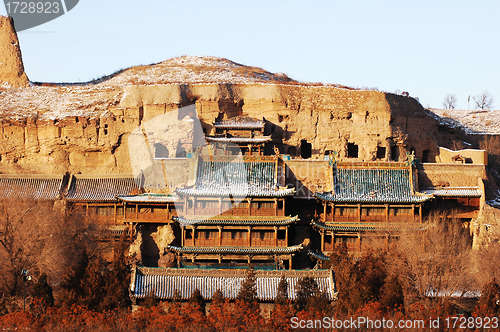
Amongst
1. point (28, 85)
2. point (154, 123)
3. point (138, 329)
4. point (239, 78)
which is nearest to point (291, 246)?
point (138, 329)

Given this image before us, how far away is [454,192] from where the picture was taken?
40.6m

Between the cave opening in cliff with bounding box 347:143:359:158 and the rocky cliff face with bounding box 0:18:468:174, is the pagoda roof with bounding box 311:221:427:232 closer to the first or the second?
the rocky cliff face with bounding box 0:18:468:174

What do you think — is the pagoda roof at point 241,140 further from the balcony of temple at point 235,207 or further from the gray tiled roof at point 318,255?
the gray tiled roof at point 318,255

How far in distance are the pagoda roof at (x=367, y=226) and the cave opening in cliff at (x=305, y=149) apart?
15.9m

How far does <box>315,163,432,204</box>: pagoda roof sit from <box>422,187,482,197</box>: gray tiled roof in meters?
1.68

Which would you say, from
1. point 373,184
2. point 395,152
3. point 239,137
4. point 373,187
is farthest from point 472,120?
point 373,187

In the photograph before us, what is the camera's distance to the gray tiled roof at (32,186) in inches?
1694

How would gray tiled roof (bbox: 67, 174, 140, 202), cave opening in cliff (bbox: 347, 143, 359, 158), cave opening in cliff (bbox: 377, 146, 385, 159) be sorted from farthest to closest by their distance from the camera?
cave opening in cliff (bbox: 347, 143, 359, 158), cave opening in cliff (bbox: 377, 146, 385, 159), gray tiled roof (bbox: 67, 174, 140, 202)

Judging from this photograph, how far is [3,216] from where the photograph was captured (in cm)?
3425

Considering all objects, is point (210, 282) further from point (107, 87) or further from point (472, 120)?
point (472, 120)

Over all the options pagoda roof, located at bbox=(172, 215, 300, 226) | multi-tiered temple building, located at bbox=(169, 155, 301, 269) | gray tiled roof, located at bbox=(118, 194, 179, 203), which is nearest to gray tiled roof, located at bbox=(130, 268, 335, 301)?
multi-tiered temple building, located at bbox=(169, 155, 301, 269)

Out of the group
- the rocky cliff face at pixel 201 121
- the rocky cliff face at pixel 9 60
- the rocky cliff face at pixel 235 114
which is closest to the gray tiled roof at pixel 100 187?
the rocky cliff face at pixel 201 121

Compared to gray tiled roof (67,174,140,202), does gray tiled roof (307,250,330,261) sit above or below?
below

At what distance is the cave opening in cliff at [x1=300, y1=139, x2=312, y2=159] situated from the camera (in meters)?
53.9
